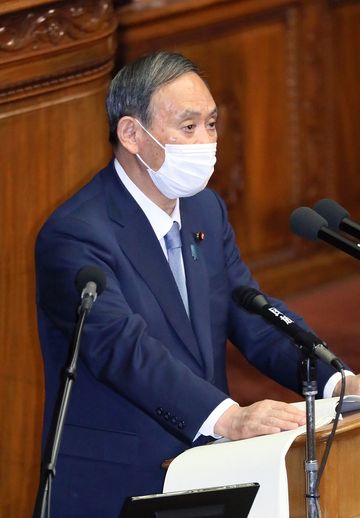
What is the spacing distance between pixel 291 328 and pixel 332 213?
0.50 m

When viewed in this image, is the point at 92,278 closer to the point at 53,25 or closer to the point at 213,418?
the point at 213,418

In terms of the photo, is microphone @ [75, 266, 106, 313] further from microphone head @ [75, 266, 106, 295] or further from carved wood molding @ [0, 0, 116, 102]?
carved wood molding @ [0, 0, 116, 102]

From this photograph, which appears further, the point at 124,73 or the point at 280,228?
the point at 280,228

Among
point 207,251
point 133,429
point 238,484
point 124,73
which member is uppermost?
point 124,73

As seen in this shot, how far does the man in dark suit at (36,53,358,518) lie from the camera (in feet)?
11.5

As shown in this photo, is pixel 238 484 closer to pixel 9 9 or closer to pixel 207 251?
pixel 207 251

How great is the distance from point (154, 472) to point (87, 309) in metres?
0.90

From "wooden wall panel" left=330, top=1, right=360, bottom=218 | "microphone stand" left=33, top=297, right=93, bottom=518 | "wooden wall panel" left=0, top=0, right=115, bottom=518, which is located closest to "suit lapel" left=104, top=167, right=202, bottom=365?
"microphone stand" left=33, top=297, right=93, bottom=518

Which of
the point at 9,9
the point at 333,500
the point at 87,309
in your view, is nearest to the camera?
the point at 87,309

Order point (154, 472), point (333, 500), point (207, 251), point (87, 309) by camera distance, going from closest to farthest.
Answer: point (87, 309) → point (333, 500) → point (154, 472) → point (207, 251)

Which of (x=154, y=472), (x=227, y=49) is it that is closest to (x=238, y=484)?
(x=154, y=472)

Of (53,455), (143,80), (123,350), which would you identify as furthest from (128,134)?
(53,455)

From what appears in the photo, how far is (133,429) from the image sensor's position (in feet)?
12.1

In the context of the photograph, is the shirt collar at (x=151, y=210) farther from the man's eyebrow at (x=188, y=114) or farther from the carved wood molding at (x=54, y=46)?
the carved wood molding at (x=54, y=46)
